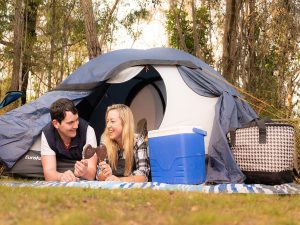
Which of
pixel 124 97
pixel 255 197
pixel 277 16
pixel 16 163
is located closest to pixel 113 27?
pixel 277 16

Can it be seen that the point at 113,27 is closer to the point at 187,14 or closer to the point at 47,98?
the point at 187,14

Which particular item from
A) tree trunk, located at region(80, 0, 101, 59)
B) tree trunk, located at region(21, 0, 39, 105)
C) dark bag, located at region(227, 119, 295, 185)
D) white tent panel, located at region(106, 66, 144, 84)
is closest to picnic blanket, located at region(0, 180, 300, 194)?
dark bag, located at region(227, 119, 295, 185)

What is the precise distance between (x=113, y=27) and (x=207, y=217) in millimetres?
16352

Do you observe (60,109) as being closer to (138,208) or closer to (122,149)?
(122,149)

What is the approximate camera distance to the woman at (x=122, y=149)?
4672 millimetres

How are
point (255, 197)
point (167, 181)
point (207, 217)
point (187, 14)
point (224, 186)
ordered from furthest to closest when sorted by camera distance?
point (187, 14) < point (167, 181) < point (224, 186) < point (255, 197) < point (207, 217)

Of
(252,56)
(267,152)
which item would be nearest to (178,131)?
(267,152)

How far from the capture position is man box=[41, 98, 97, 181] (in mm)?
4590

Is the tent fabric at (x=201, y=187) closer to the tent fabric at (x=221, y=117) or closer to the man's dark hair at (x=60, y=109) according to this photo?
the tent fabric at (x=221, y=117)

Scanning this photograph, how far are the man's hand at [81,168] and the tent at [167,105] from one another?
0.65 metres

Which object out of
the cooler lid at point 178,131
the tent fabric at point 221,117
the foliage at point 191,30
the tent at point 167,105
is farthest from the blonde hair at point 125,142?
the foliage at point 191,30

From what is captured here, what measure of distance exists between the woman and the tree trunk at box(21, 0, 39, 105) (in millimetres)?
10588

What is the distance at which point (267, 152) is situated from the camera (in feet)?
15.6

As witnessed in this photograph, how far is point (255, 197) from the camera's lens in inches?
146
